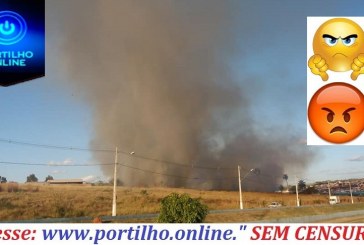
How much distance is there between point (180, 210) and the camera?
3266 centimetres

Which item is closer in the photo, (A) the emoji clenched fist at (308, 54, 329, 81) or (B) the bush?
(A) the emoji clenched fist at (308, 54, 329, 81)

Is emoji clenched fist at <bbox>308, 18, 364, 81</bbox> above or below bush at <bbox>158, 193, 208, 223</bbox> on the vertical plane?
above

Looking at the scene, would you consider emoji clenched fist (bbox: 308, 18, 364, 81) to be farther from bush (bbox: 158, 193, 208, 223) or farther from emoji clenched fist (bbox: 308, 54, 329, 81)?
bush (bbox: 158, 193, 208, 223)

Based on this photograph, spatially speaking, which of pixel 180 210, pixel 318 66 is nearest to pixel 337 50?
pixel 318 66

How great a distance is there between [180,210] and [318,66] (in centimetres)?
1654

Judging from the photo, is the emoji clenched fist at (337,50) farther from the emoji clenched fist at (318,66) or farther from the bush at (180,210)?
the bush at (180,210)

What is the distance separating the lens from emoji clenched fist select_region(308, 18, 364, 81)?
20.2 metres

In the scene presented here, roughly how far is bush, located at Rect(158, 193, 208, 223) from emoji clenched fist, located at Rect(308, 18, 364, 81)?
15.9 metres

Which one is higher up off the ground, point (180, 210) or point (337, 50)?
point (337, 50)

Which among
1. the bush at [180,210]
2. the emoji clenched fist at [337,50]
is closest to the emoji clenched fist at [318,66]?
the emoji clenched fist at [337,50]

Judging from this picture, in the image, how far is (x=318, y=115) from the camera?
19797 millimetres

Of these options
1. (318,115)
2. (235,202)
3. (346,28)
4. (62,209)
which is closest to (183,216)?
(318,115)

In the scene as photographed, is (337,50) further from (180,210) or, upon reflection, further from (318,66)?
(180,210)

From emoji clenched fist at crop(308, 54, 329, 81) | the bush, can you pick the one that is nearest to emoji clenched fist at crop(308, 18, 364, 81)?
emoji clenched fist at crop(308, 54, 329, 81)
